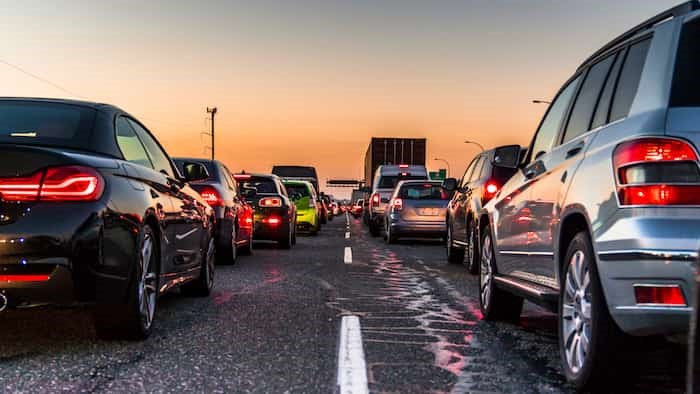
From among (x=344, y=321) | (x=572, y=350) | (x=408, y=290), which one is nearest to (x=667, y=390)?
(x=572, y=350)

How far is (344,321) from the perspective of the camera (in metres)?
6.33

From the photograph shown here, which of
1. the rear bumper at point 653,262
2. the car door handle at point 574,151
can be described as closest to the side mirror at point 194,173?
the car door handle at point 574,151

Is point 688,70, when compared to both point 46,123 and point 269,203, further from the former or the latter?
point 269,203

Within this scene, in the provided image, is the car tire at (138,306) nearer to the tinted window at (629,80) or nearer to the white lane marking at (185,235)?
the white lane marking at (185,235)

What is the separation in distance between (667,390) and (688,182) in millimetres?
1307

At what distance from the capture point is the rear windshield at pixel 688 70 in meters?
3.60

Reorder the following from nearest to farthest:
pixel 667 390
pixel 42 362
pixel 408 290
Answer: pixel 667 390 → pixel 42 362 → pixel 408 290

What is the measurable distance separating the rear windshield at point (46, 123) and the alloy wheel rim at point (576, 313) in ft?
10.1

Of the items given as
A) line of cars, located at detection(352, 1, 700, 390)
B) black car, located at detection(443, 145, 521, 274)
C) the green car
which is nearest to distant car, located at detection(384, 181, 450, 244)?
black car, located at detection(443, 145, 521, 274)

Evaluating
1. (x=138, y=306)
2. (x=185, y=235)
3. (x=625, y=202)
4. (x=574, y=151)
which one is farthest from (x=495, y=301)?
(x=625, y=202)

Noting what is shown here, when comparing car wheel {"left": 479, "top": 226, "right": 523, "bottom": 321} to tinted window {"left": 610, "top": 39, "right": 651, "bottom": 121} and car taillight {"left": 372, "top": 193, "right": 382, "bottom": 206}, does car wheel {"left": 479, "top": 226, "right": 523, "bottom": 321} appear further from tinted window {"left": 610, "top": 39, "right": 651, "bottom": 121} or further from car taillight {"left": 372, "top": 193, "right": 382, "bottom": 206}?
car taillight {"left": 372, "top": 193, "right": 382, "bottom": 206}

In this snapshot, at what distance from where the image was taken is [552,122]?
588 centimetres

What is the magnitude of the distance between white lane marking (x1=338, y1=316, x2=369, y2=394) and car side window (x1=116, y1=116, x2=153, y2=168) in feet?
6.20

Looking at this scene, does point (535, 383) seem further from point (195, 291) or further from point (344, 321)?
point (195, 291)
